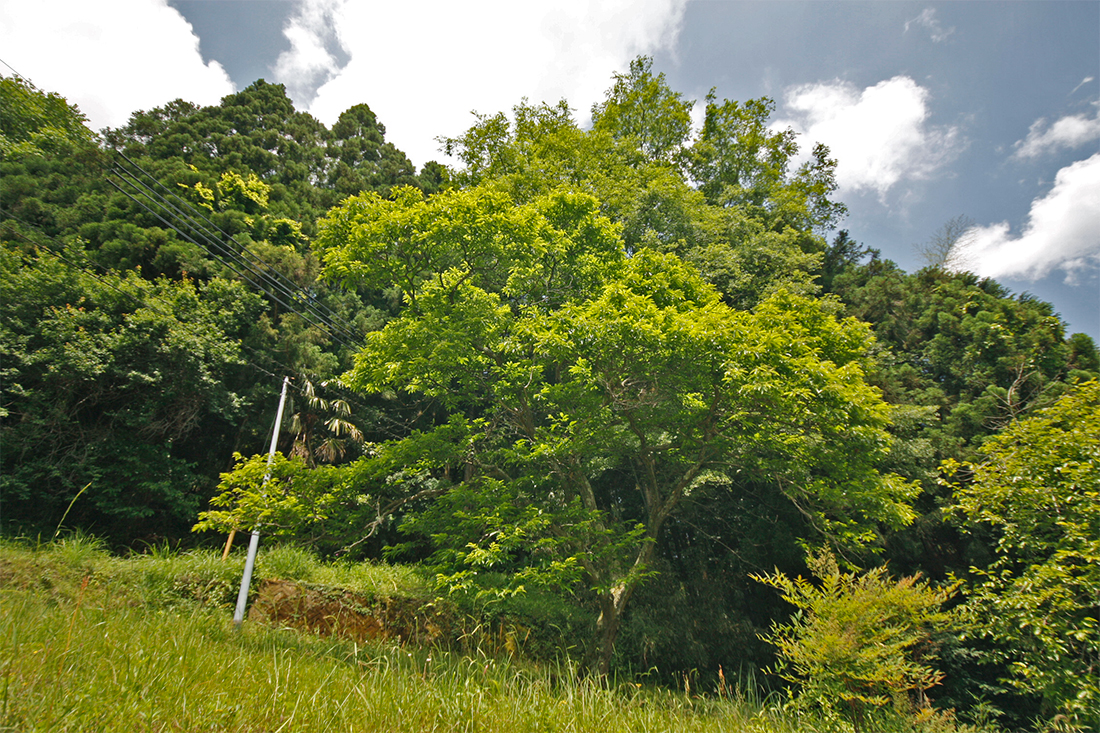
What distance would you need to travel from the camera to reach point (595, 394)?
8633mm

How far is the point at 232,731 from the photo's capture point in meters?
2.32

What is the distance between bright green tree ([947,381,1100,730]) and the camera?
5.91 m

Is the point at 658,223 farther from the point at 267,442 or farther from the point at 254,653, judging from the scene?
the point at 267,442

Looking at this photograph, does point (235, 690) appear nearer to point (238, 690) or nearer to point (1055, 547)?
point (238, 690)

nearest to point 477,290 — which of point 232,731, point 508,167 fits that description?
point 232,731

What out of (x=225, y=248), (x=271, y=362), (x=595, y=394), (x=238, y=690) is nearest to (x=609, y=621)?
(x=595, y=394)

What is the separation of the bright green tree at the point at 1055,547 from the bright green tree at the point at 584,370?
1439mm

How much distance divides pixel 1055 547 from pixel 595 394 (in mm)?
7082

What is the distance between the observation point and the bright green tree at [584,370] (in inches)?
293

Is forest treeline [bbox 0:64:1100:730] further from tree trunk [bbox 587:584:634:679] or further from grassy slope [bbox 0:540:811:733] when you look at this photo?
grassy slope [bbox 0:540:811:733]

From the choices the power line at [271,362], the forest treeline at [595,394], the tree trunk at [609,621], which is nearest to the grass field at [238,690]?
the forest treeline at [595,394]

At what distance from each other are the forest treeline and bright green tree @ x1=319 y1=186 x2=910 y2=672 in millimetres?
74

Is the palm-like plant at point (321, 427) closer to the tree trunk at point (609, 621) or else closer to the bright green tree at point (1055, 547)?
the tree trunk at point (609, 621)

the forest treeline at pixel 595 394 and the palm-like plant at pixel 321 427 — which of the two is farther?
the palm-like plant at pixel 321 427
